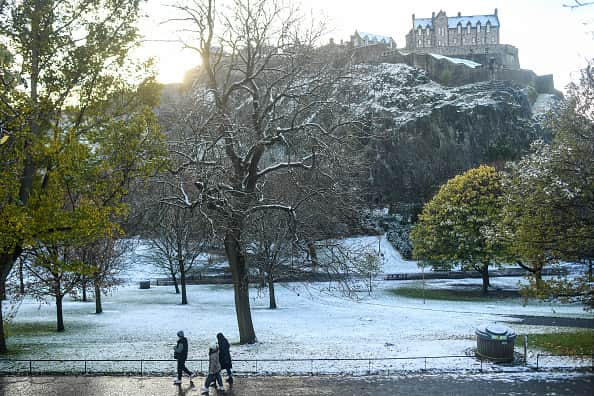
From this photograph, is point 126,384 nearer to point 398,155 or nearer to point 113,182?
point 113,182

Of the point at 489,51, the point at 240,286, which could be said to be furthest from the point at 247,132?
the point at 489,51

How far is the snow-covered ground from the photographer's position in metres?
18.0

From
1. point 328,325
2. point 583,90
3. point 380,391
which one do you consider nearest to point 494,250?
point 328,325

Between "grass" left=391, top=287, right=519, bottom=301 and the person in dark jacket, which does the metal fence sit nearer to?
the person in dark jacket

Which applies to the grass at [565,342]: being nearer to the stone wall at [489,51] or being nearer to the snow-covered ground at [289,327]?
the snow-covered ground at [289,327]

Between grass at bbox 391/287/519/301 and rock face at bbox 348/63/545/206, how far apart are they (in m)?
29.4

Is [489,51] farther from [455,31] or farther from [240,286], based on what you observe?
[240,286]

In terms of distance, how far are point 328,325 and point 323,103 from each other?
12.6m

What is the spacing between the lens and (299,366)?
15.9m

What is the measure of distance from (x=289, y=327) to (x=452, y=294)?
18.6 meters

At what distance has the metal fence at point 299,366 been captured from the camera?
15.3 meters

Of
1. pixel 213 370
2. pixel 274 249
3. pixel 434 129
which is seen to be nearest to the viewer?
pixel 213 370

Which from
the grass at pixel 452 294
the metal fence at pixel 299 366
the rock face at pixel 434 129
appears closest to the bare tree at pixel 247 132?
the metal fence at pixel 299 366

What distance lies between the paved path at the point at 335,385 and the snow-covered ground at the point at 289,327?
1.19 m
